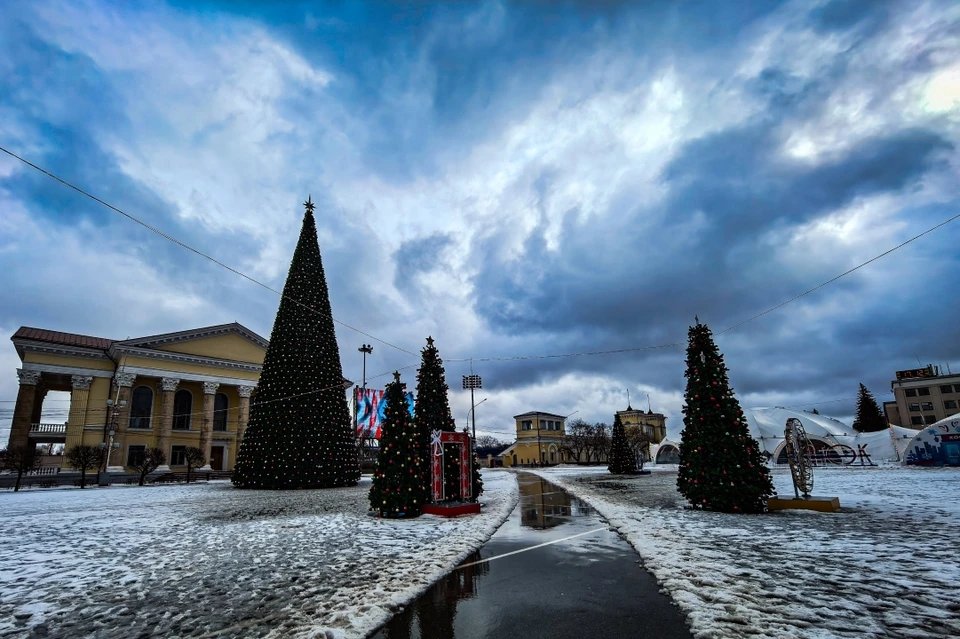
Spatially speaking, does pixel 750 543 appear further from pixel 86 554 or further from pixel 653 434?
pixel 653 434

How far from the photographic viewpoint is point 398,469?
13.5 metres

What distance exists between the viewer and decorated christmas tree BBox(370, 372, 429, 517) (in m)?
13.2

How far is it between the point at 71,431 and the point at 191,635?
4624cm

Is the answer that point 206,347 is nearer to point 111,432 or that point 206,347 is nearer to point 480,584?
point 111,432

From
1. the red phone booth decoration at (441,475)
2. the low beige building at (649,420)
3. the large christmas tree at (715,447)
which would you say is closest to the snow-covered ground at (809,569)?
the large christmas tree at (715,447)

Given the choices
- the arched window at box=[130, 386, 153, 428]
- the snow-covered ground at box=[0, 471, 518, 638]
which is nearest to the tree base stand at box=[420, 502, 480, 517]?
the snow-covered ground at box=[0, 471, 518, 638]

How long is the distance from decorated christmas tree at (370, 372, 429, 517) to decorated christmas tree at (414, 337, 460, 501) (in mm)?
979

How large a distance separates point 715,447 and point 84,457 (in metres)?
37.3

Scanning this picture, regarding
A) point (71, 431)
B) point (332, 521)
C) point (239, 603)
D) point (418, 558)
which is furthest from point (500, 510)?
point (71, 431)

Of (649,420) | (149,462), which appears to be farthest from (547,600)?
(649,420)

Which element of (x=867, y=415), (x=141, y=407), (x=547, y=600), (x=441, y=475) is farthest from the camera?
(x=867, y=415)

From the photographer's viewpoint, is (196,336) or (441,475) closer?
(441,475)

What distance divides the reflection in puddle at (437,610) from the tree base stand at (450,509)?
6.40 m

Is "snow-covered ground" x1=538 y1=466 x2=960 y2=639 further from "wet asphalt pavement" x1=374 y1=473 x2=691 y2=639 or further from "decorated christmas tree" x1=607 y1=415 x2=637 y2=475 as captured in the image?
"decorated christmas tree" x1=607 y1=415 x2=637 y2=475
